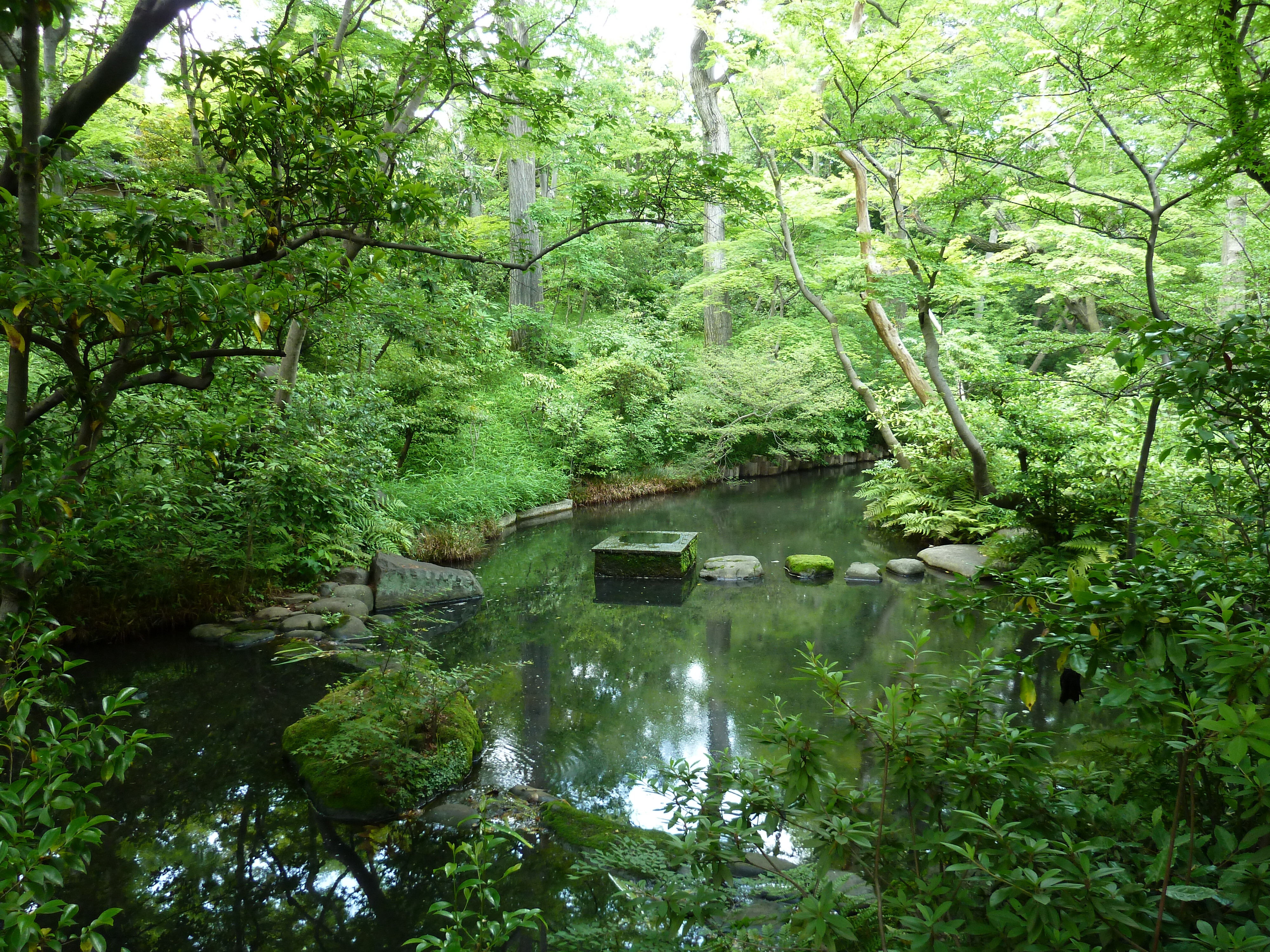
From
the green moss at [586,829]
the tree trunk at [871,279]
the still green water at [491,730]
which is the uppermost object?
the tree trunk at [871,279]

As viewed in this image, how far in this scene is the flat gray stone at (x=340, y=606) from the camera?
7020mm

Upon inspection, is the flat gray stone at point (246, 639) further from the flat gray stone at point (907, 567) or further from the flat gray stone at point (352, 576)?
the flat gray stone at point (907, 567)

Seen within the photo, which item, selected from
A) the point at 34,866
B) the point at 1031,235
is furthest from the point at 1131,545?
the point at 1031,235

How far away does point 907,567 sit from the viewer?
30.1 ft

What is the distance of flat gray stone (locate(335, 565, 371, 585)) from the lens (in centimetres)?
784

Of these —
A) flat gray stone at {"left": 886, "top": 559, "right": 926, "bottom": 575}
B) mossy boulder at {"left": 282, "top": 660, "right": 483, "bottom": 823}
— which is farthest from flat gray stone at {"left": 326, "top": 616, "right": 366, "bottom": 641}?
flat gray stone at {"left": 886, "top": 559, "right": 926, "bottom": 575}

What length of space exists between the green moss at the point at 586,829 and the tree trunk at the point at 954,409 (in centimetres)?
724

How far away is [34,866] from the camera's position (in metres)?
1.36

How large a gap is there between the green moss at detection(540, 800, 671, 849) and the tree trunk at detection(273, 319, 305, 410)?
5.48m

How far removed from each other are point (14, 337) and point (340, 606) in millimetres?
5726

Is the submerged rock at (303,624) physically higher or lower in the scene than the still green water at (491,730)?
higher

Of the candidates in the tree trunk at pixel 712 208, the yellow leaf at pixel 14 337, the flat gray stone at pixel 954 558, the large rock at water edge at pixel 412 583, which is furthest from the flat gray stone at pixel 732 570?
the tree trunk at pixel 712 208

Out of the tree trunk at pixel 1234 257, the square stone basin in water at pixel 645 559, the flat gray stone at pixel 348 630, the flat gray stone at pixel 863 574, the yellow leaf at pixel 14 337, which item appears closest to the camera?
the yellow leaf at pixel 14 337

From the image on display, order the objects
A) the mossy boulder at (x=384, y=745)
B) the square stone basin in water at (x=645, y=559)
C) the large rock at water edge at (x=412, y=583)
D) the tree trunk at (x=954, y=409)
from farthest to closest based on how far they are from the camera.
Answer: the tree trunk at (x=954, y=409)
the square stone basin in water at (x=645, y=559)
the large rock at water edge at (x=412, y=583)
the mossy boulder at (x=384, y=745)
